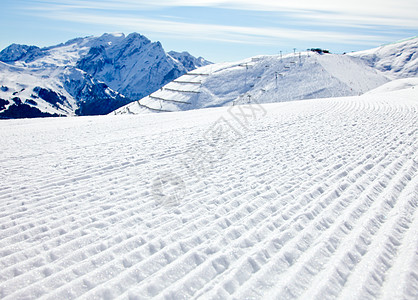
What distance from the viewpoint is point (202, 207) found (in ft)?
19.4

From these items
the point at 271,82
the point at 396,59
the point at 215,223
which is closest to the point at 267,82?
the point at 271,82

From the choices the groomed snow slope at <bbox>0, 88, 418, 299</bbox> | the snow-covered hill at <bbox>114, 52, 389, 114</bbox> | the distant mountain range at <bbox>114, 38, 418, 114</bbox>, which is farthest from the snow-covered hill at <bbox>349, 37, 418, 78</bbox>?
the groomed snow slope at <bbox>0, 88, 418, 299</bbox>

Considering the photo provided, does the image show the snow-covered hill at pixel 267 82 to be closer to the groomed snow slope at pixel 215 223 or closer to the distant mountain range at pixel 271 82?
the distant mountain range at pixel 271 82

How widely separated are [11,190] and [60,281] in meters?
4.37

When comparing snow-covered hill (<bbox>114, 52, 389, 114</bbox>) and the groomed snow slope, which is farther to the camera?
snow-covered hill (<bbox>114, 52, 389, 114</bbox>)

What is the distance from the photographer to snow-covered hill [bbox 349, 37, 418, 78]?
10531 centimetres

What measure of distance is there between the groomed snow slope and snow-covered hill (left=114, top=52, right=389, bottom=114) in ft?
206

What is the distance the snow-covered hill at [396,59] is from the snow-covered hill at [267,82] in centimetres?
1580

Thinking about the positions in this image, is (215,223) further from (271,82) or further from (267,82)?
(267,82)

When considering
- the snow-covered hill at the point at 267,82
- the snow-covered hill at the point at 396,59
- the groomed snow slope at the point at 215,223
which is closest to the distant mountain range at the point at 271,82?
the snow-covered hill at the point at 267,82

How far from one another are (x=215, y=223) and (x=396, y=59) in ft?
453

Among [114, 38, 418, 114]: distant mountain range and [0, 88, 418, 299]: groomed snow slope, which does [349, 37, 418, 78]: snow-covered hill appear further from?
[0, 88, 418, 299]: groomed snow slope

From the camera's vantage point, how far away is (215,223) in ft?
17.2

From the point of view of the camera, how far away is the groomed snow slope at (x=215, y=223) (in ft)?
12.5
